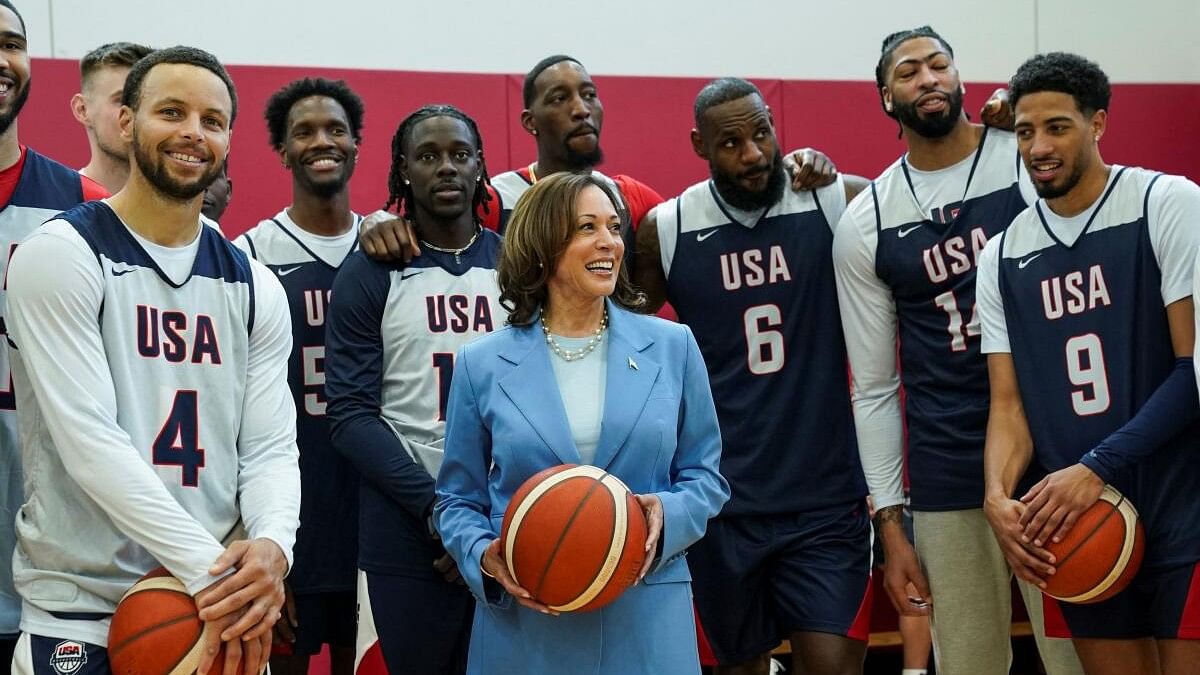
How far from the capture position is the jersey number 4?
275 centimetres

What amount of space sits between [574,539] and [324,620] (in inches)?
64.1

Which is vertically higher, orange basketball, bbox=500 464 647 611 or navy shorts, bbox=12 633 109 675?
orange basketball, bbox=500 464 647 611

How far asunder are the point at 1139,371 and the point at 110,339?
2507 mm

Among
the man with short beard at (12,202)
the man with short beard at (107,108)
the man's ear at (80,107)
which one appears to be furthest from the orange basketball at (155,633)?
the man's ear at (80,107)

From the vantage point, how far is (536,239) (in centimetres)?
295

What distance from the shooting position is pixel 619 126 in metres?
6.32

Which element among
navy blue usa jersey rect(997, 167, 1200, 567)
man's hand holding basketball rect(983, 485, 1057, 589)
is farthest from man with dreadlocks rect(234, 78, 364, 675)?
navy blue usa jersey rect(997, 167, 1200, 567)

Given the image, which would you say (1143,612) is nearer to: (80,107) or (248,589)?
(248,589)

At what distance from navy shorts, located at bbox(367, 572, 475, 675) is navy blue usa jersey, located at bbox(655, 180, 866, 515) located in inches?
35.2

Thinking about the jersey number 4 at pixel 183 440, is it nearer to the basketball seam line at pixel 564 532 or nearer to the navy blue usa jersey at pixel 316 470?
the basketball seam line at pixel 564 532

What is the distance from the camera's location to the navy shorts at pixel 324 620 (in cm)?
383

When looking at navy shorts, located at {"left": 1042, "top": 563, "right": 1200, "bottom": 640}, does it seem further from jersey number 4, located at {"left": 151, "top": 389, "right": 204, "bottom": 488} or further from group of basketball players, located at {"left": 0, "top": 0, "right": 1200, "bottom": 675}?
jersey number 4, located at {"left": 151, "top": 389, "right": 204, "bottom": 488}

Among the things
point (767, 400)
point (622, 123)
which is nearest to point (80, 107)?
point (622, 123)

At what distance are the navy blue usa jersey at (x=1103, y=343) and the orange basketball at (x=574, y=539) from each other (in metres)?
1.40
